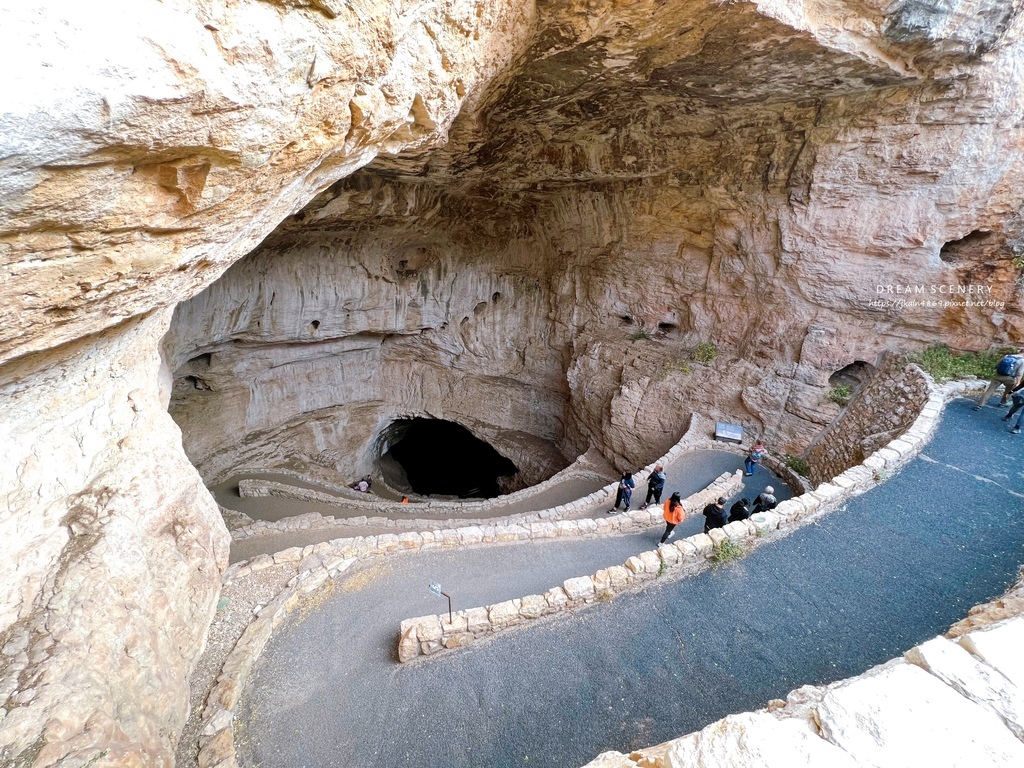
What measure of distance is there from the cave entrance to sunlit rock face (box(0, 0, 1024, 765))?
184 cm

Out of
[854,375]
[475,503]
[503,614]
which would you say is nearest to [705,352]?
[854,375]

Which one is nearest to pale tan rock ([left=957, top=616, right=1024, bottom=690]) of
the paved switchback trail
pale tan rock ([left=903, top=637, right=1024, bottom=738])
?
pale tan rock ([left=903, top=637, right=1024, bottom=738])

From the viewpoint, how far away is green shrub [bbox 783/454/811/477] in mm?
9594

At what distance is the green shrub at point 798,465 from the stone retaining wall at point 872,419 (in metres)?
0.10

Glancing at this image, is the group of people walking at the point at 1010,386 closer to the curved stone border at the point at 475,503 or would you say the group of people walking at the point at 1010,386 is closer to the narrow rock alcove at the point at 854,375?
the narrow rock alcove at the point at 854,375

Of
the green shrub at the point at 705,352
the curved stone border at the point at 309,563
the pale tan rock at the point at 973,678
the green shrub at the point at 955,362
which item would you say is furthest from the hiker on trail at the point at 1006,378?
the pale tan rock at the point at 973,678

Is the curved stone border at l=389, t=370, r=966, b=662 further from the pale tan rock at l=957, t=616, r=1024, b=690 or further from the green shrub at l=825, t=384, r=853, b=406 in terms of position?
the green shrub at l=825, t=384, r=853, b=406

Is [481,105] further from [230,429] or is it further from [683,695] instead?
[230,429]

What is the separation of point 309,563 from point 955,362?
1325 cm

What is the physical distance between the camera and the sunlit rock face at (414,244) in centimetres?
267

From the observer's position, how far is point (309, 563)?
6.09m

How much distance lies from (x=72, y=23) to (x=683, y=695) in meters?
6.39

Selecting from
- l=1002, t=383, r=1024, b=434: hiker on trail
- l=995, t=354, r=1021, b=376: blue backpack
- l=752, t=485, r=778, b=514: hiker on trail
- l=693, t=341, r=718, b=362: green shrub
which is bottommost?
l=752, t=485, r=778, b=514: hiker on trail

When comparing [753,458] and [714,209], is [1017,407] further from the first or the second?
[714,209]
